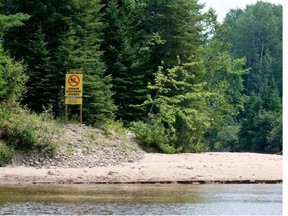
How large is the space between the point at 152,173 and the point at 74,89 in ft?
25.0

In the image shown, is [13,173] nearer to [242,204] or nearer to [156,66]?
[242,204]

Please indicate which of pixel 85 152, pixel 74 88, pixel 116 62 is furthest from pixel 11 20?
pixel 116 62

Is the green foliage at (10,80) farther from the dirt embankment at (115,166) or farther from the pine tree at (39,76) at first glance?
the pine tree at (39,76)

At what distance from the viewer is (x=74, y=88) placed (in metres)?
39.1

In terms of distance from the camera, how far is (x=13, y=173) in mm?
32000

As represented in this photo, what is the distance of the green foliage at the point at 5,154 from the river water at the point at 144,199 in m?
4.06

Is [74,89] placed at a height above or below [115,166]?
above

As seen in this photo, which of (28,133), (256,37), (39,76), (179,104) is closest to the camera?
(28,133)

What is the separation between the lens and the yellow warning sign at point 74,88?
1527 inches

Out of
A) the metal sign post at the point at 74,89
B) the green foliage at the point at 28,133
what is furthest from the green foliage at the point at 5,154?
the metal sign post at the point at 74,89

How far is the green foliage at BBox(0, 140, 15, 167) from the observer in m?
33.7

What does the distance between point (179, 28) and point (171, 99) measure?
472cm

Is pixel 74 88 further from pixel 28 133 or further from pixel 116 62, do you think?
pixel 116 62

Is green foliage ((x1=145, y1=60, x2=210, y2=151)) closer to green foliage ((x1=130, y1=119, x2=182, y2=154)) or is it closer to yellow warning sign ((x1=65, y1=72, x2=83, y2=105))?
green foliage ((x1=130, y1=119, x2=182, y2=154))
